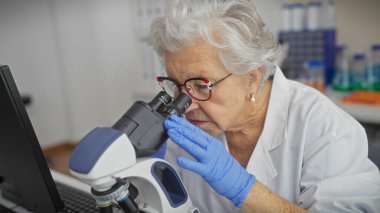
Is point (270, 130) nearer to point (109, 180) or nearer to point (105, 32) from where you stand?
point (109, 180)

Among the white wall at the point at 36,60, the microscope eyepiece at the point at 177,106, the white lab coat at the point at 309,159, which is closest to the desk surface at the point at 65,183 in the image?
the white lab coat at the point at 309,159

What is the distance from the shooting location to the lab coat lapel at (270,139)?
1096 millimetres

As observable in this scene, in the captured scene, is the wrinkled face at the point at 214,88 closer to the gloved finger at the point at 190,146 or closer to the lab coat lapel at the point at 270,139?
the lab coat lapel at the point at 270,139

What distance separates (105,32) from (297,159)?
10.2 ft

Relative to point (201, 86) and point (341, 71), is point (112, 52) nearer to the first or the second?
point (341, 71)

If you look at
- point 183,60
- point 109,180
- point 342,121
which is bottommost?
point 342,121

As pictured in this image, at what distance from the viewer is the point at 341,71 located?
254cm

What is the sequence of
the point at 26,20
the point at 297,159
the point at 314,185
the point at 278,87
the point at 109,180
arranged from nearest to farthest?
the point at 109,180
the point at 314,185
the point at 297,159
the point at 278,87
the point at 26,20

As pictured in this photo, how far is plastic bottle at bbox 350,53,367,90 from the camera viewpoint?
7.87ft

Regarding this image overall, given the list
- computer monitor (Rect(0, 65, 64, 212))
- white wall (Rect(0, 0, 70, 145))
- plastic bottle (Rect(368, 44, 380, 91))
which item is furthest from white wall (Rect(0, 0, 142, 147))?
computer monitor (Rect(0, 65, 64, 212))

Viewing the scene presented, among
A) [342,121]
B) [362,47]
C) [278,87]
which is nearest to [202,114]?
[278,87]

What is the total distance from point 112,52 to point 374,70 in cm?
262

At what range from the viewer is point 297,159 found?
1.02 metres

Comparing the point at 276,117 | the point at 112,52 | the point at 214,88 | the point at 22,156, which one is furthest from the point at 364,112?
the point at 112,52
